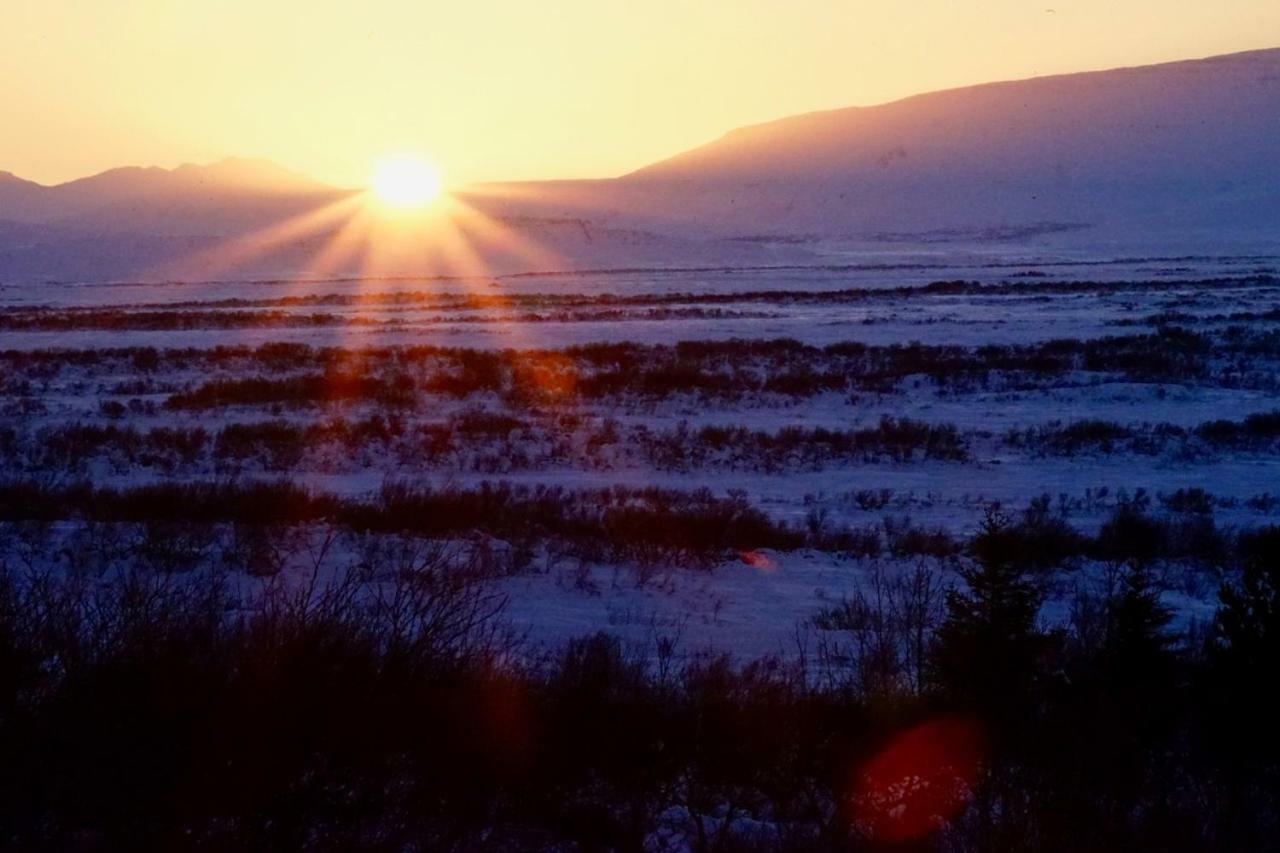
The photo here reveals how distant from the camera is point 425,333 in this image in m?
30.4

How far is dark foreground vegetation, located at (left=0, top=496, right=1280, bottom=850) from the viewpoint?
181 inches

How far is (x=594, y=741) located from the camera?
220 inches

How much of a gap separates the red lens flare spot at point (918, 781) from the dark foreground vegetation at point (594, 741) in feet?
0.04

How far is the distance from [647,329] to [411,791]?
26.5 meters

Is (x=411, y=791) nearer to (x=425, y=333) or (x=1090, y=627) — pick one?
(x=1090, y=627)

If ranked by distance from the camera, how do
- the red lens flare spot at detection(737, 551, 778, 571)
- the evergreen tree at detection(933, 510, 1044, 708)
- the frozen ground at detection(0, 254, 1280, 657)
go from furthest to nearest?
the red lens flare spot at detection(737, 551, 778, 571), the frozen ground at detection(0, 254, 1280, 657), the evergreen tree at detection(933, 510, 1044, 708)

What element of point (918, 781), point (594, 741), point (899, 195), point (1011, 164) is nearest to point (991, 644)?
point (918, 781)

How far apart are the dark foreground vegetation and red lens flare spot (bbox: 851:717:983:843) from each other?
0.01 metres

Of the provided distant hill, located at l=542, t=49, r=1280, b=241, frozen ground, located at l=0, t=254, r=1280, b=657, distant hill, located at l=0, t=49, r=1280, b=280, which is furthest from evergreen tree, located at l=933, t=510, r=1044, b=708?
distant hill, located at l=542, t=49, r=1280, b=241

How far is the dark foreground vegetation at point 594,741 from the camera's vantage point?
4.61 metres

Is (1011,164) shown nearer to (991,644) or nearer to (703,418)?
(703,418)

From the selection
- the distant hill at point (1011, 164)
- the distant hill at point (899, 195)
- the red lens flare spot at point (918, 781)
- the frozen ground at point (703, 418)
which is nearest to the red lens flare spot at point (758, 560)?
the frozen ground at point (703, 418)

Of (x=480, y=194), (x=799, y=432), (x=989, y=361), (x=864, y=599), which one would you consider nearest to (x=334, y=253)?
(x=480, y=194)

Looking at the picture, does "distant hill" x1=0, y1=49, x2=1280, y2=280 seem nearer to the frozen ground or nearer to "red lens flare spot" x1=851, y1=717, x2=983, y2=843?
the frozen ground
